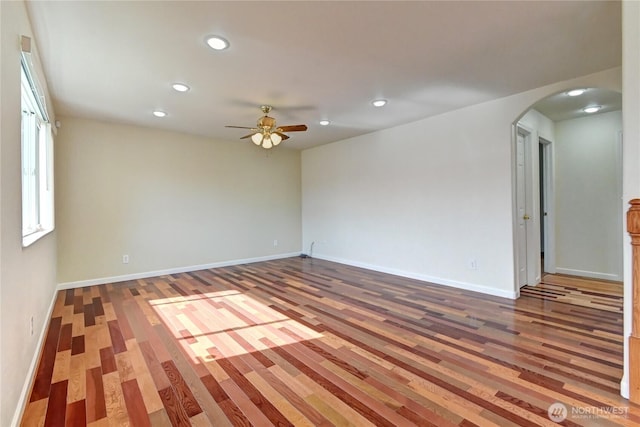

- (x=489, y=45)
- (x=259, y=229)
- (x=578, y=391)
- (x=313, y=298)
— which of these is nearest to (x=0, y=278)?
(x=313, y=298)

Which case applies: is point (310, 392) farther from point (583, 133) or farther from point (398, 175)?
point (583, 133)

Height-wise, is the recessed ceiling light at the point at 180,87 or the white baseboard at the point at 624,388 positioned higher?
the recessed ceiling light at the point at 180,87

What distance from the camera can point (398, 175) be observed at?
4.86 m

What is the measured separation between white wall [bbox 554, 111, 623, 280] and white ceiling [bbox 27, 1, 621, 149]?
87.7 inches

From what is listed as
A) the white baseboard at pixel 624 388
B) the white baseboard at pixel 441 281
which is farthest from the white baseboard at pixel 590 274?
the white baseboard at pixel 624 388

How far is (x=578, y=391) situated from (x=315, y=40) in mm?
2998

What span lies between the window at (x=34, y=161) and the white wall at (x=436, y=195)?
4345 mm

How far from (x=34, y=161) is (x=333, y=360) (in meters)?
3.36

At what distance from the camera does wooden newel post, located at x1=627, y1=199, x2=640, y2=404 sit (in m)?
1.72

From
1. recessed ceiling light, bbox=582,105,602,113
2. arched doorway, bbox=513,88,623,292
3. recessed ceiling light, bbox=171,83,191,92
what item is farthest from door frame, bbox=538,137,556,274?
recessed ceiling light, bbox=171,83,191,92

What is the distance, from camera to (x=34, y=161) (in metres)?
2.88

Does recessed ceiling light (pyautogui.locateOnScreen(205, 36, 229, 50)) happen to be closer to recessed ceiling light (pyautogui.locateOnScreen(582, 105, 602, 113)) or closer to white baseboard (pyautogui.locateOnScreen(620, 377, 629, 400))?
white baseboard (pyautogui.locateOnScreen(620, 377, 629, 400))
